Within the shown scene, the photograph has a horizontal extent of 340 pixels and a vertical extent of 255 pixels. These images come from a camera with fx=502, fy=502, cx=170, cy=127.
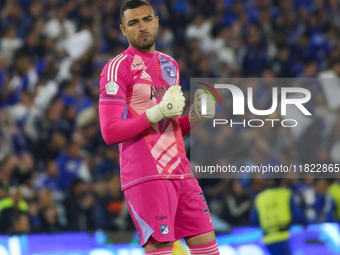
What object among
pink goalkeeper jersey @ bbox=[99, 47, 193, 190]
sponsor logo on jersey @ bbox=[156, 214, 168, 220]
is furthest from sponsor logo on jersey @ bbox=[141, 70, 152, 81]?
sponsor logo on jersey @ bbox=[156, 214, 168, 220]

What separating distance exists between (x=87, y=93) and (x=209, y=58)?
2.65m

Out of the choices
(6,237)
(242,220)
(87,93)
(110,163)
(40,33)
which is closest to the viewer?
(6,237)

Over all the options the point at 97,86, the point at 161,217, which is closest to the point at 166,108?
the point at 161,217

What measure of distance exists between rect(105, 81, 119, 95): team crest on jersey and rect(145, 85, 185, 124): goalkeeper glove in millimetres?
233

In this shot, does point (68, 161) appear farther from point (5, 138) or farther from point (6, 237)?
point (6, 237)

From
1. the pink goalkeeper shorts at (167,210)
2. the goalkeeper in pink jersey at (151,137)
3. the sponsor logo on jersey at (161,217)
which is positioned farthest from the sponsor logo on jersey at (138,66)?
the sponsor logo on jersey at (161,217)

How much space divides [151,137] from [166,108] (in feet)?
0.92

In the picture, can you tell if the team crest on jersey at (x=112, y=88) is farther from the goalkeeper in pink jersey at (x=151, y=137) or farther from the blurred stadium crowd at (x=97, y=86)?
the blurred stadium crowd at (x=97, y=86)

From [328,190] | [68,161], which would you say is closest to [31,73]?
[68,161]

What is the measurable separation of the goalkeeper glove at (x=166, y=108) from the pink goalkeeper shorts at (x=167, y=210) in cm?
40

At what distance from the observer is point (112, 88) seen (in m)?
3.04

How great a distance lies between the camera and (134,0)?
331 cm

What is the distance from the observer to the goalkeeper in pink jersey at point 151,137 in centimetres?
301

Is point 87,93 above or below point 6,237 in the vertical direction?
above
